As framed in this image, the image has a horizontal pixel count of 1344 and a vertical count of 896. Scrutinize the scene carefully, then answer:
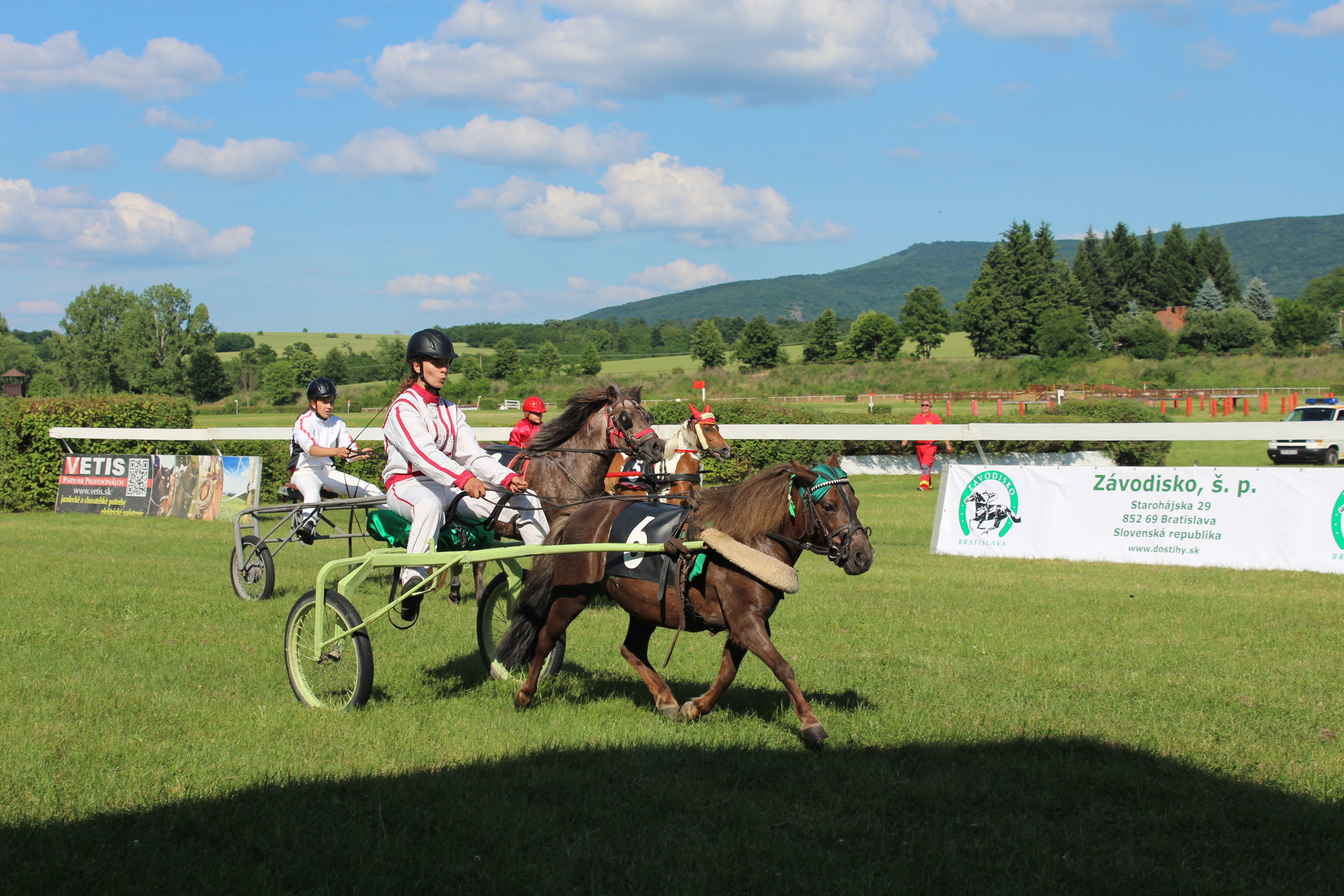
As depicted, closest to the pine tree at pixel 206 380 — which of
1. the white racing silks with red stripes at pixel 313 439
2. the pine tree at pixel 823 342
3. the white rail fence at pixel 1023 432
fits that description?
the pine tree at pixel 823 342

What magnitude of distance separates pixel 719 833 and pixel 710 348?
77436 mm

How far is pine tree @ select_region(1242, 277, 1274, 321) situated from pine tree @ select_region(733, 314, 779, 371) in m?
41.8

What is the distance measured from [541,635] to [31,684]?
3.19 metres

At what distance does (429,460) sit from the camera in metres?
6.00

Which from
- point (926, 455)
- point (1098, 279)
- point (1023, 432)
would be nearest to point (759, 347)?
point (1098, 279)

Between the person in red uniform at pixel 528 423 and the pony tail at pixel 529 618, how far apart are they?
4897 millimetres

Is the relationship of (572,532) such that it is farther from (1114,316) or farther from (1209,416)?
(1114,316)

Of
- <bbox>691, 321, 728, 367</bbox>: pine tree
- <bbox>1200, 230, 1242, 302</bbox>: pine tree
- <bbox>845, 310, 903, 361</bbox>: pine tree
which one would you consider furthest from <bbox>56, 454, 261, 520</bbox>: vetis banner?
<bbox>1200, 230, 1242, 302</bbox>: pine tree

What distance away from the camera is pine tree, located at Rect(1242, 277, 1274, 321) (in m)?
88.9

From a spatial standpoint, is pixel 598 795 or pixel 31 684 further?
pixel 31 684

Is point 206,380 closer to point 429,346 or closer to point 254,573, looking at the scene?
point 254,573

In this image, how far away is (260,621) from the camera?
8.50m

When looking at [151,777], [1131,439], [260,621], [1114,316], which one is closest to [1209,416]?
[1131,439]

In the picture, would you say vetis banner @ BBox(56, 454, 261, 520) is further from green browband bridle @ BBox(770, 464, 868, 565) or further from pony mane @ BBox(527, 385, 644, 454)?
green browband bridle @ BBox(770, 464, 868, 565)
